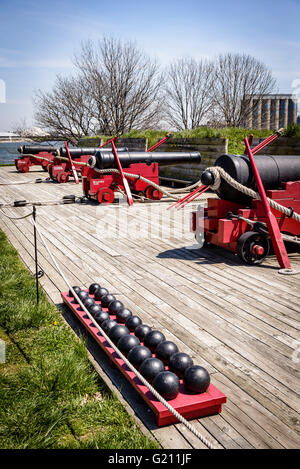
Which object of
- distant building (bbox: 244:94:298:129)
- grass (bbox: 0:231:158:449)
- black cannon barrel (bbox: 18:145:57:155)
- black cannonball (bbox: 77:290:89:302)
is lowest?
grass (bbox: 0:231:158:449)

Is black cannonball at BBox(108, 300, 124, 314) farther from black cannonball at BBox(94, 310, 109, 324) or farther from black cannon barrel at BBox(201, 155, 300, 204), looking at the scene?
black cannon barrel at BBox(201, 155, 300, 204)

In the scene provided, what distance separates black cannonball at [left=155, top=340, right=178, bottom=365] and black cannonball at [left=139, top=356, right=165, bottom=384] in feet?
0.41

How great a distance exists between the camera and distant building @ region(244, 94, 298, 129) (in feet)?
84.0

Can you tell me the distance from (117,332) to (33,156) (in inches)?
571

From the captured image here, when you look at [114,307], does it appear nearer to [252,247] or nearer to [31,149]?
[252,247]

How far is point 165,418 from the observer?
2.12m

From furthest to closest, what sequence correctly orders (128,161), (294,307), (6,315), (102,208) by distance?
1. (128,161)
2. (102,208)
3. (294,307)
4. (6,315)

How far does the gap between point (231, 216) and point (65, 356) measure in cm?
290

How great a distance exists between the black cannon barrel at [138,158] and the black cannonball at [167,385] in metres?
6.98

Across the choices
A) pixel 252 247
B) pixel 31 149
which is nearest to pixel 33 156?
pixel 31 149

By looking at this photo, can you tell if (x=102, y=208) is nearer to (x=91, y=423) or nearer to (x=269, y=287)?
(x=269, y=287)

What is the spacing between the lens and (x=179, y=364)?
92.4 inches

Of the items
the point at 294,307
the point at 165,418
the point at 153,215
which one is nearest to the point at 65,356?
the point at 165,418

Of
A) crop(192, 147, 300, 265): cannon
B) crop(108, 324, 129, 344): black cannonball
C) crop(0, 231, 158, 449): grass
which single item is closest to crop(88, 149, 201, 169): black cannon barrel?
crop(192, 147, 300, 265): cannon
